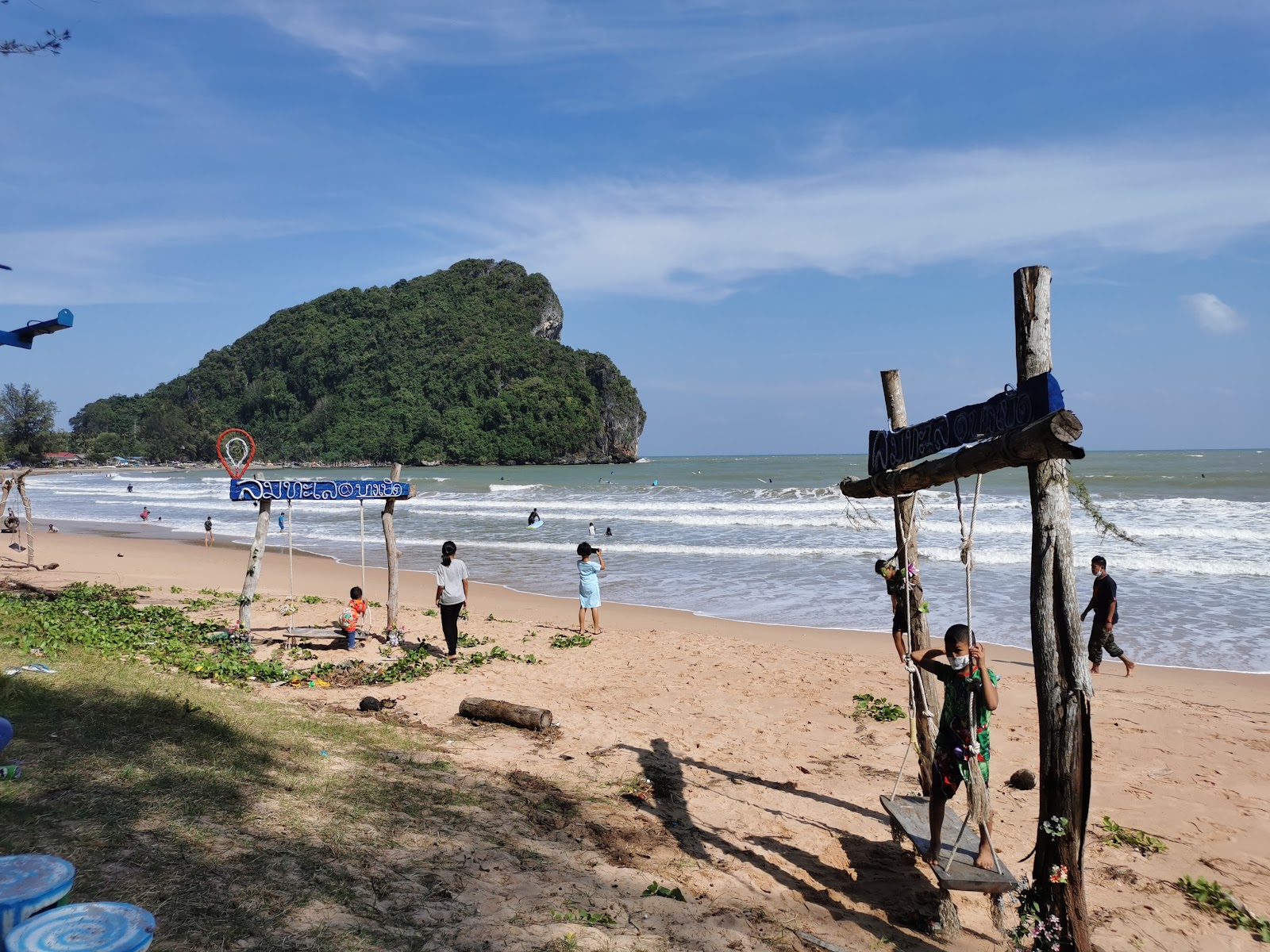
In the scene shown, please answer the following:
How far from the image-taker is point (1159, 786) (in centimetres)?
690

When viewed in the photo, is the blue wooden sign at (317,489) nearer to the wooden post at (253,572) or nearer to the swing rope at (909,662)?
the wooden post at (253,572)

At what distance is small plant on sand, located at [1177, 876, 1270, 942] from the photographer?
4883 mm

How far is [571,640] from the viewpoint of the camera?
12.1m

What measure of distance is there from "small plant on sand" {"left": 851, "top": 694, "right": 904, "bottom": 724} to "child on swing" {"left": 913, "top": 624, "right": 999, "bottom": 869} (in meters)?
3.81

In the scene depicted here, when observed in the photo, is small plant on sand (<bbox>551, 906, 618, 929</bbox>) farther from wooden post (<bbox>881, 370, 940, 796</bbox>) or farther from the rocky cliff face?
the rocky cliff face

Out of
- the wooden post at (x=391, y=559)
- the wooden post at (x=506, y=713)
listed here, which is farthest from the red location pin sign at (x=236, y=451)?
the wooden post at (x=506, y=713)

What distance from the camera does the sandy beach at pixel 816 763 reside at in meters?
5.11

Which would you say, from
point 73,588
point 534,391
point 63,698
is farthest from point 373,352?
point 63,698

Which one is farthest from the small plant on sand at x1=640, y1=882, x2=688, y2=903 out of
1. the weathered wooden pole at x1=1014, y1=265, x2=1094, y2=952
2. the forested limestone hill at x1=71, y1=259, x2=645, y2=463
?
the forested limestone hill at x1=71, y1=259, x2=645, y2=463

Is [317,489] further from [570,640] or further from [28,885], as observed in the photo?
[28,885]

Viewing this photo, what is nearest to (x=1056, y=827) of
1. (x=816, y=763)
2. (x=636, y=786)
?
(x=636, y=786)

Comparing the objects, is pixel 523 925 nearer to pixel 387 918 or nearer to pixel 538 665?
pixel 387 918

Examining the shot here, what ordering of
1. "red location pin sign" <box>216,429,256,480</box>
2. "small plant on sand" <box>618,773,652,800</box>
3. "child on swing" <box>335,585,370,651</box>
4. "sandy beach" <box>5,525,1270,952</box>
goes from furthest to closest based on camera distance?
1. "red location pin sign" <box>216,429,256,480</box>
2. "child on swing" <box>335,585,370,651</box>
3. "small plant on sand" <box>618,773,652,800</box>
4. "sandy beach" <box>5,525,1270,952</box>

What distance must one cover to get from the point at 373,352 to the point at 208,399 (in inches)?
1415
